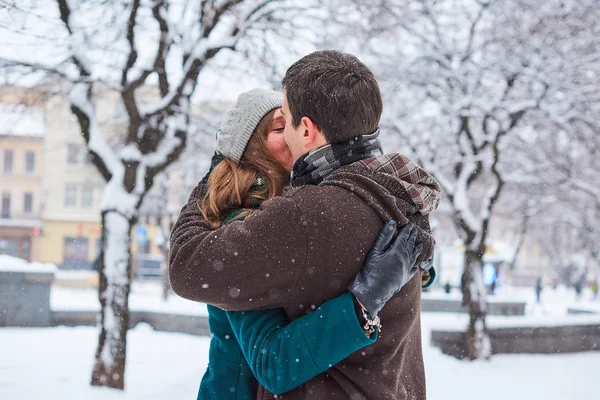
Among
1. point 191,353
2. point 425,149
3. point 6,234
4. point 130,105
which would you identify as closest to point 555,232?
point 425,149

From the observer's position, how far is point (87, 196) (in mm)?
43906

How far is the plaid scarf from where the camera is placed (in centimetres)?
160

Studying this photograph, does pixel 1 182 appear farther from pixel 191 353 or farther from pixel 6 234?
pixel 191 353

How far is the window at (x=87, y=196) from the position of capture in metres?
43.6

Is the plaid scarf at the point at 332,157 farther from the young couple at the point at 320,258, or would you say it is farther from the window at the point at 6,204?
the window at the point at 6,204

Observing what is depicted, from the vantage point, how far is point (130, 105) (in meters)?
8.55

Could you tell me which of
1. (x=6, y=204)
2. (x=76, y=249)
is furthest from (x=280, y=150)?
(x=6, y=204)

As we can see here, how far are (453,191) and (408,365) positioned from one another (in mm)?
10654

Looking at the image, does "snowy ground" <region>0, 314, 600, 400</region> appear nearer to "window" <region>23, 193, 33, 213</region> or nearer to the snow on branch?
the snow on branch

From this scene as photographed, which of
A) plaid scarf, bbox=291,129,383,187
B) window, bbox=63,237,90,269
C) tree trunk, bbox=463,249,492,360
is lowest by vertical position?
window, bbox=63,237,90,269

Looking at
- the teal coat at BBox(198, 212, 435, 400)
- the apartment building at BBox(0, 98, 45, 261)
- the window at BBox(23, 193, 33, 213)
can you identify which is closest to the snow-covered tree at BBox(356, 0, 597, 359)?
the teal coat at BBox(198, 212, 435, 400)

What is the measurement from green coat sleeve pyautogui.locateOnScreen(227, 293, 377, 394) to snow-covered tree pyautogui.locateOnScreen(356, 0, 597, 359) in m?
9.27

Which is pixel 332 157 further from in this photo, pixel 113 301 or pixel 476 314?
pixel 476 314

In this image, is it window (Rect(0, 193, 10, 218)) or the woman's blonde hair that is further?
window (Rect(0, 193, 10, 218))
